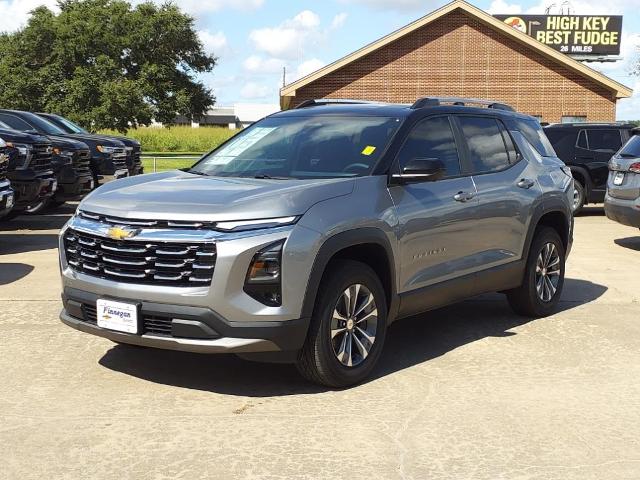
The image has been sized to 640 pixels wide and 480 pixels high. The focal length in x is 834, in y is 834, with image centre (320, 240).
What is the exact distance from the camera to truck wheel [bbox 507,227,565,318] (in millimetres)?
7160

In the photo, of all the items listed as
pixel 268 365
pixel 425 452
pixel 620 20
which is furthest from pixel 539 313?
pixel 620 20

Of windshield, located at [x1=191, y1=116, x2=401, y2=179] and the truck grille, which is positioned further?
the truck grille

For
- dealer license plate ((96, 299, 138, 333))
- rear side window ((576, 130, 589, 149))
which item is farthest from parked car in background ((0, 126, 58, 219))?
rear side window ((576, 130, 589, 149))

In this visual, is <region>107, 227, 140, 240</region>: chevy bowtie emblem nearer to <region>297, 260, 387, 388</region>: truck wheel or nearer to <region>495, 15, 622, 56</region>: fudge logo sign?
<region>297, 260, 387, 388</region>: truck wheel

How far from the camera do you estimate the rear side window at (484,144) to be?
6.54 meters

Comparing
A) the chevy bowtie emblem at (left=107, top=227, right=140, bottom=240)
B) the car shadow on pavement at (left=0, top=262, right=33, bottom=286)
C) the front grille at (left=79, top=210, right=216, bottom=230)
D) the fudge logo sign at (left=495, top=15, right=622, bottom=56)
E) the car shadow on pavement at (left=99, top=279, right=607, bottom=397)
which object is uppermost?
the fudge logo sign at (left=495, top=15, right=622, bottom=56)

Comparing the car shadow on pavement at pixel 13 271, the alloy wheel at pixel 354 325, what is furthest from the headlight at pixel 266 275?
the car shadow on pavement at pixel 13 271

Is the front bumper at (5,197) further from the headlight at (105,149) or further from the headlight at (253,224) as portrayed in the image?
the headlight at (105,149)

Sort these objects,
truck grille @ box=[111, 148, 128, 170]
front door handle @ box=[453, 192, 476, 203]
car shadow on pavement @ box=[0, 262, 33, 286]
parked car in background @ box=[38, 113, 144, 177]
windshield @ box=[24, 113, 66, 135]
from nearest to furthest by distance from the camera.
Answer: front door handle @ box=[453, 192, 476, 203] → car shadow on pavement @ box=[0, 262, 33, 286] → windshield @ box=[24, 113, 66, 135] → truck grille @ box=[111, 148, 128, 170] → parked car in background @ box=[38, 113, 144, 177]

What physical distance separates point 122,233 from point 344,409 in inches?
64.2

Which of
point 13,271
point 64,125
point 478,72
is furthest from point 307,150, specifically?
point 478,72

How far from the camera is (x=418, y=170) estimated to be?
5480 mm

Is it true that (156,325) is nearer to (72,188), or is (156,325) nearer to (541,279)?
(541,279)

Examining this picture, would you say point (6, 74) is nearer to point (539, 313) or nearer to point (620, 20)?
point (620, 20)
